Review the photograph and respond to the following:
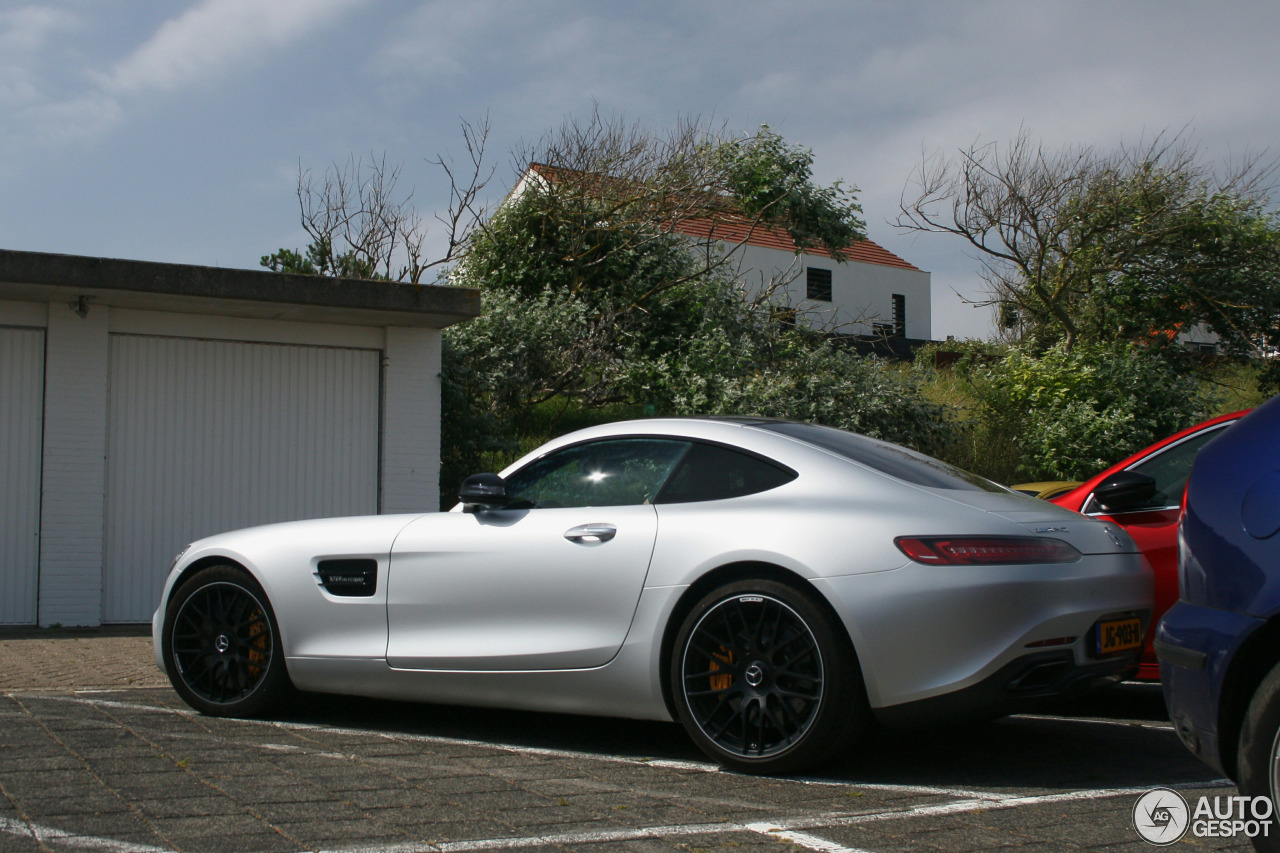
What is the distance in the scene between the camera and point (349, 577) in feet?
16.8

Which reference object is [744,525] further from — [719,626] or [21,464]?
[21,464]

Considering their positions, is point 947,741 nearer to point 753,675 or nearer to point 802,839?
point 753,675

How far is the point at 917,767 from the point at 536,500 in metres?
1.91

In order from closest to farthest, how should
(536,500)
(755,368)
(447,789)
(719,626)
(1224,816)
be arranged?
(1224,816) → (447,789) → (719,626) → (536,500) → (755,368)

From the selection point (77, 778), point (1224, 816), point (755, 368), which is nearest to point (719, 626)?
point (1224, 816)

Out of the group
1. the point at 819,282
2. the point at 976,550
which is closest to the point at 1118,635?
the point at 976,550

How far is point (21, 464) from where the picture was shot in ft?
29.5

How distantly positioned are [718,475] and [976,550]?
108 cm

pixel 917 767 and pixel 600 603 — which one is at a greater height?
pixel 600 603

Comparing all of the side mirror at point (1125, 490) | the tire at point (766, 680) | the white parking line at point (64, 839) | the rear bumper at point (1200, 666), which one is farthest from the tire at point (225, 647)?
the side mirror at point (1125, 490)

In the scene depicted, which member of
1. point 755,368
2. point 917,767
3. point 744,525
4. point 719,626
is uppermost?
point 755,368

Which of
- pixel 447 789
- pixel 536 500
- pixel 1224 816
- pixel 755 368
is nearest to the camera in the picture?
pixel 1224 816

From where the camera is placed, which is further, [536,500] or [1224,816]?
[536,500]

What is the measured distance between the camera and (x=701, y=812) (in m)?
3.60
